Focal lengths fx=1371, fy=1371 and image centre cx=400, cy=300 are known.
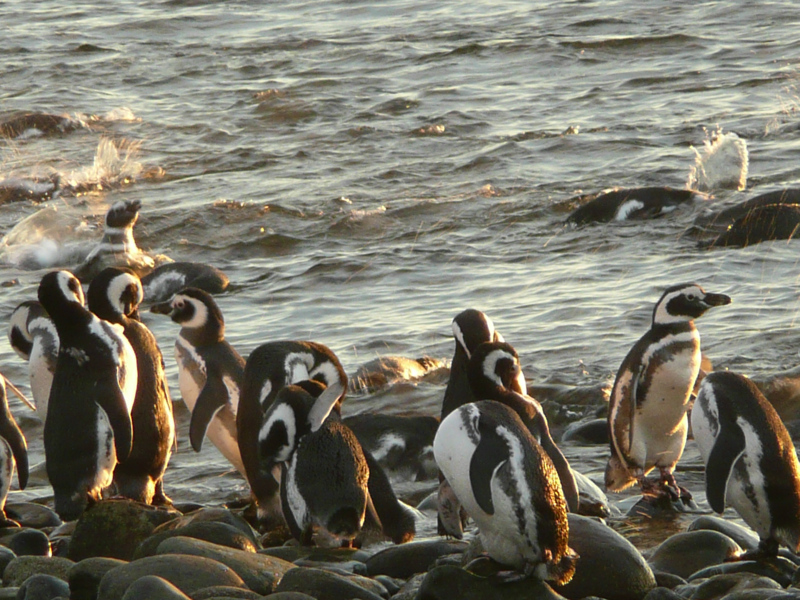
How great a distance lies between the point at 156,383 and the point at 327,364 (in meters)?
0.99

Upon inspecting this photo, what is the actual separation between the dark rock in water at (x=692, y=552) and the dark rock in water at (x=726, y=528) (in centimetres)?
26

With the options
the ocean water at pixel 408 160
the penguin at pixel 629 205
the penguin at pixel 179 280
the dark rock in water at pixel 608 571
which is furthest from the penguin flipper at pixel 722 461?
the penguin at pixel 629 205

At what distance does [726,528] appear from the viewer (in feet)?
18.8

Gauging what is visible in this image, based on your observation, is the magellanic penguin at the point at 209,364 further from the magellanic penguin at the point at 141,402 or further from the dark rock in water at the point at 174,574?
the dark rock in water at the point at 174,574

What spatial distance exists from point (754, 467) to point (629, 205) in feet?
23.2

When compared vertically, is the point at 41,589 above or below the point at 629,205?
above

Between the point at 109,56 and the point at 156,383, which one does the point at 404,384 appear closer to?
the point at 156,383

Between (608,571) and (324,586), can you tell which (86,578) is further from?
(608,571)

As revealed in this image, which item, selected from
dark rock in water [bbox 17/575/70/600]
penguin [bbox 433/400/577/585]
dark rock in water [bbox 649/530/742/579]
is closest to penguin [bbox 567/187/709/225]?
dark rock in water [bbox 649/530/742/579]

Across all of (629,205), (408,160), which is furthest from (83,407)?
(408,160)

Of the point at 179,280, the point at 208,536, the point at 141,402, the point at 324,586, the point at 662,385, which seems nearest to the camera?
the point at 324,586

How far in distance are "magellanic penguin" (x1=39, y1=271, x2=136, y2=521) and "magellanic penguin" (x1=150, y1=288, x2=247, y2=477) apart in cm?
76

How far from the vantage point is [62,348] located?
652cm

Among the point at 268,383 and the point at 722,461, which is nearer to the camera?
the point at 722,461
